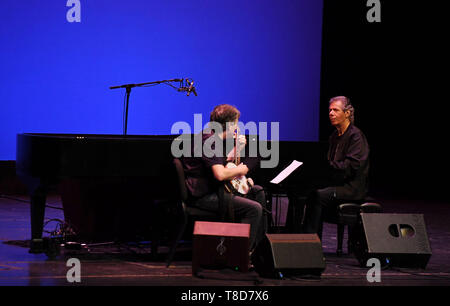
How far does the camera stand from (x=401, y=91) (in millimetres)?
8633

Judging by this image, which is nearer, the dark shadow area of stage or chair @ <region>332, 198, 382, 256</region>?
the dark shadow area of stage

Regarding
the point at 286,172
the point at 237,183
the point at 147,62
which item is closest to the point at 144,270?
the point at 237,183

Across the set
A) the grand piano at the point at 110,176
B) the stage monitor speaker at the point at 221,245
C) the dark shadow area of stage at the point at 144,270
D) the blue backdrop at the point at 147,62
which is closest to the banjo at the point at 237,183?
the grand piano at the point at 110,176

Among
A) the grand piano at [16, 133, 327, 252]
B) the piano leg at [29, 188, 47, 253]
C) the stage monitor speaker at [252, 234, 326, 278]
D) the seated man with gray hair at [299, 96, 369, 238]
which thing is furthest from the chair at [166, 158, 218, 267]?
the piano leg at [29, 188, 47, 253]

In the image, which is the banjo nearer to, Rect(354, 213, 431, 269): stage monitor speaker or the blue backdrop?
Rect(354, 213, 431, 269): stage monitor speaker

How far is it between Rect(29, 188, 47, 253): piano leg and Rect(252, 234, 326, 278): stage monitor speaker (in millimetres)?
1661

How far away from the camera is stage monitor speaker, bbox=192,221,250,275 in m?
4.19

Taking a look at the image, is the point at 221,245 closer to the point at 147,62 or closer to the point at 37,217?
the point at 37,217

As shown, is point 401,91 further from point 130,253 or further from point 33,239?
point 33,239

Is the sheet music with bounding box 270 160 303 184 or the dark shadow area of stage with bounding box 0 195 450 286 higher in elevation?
the sheet music with bounding box 270 160 303 184

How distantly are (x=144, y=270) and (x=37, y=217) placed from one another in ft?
3.21

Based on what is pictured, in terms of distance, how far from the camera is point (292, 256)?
4.20 metres

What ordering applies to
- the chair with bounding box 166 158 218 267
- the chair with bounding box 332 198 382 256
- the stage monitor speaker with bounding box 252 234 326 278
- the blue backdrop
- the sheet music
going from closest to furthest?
the stage monitor speaker with bounding box 252 234 326 278, the chair with bounding box 166 158 218 267, the sheet music, the chair with bounding box 332 198 382 256, the blue backdrop

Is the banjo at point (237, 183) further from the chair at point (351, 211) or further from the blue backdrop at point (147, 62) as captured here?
the blue backdrop at point (147, 62)
